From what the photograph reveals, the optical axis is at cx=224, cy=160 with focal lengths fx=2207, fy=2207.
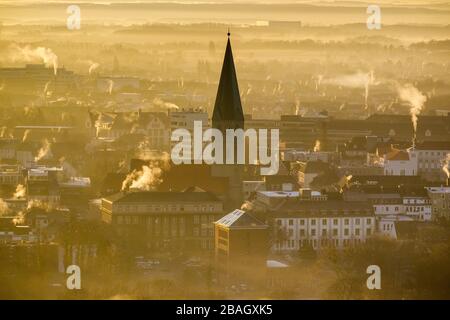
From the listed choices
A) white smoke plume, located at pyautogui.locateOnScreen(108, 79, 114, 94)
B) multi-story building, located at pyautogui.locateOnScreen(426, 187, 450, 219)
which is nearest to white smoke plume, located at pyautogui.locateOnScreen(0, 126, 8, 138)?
white smoke plume, located at pyautogui.locateOnScreen(108, 79, 114, 94)

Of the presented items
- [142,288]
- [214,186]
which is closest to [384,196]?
[214,186]

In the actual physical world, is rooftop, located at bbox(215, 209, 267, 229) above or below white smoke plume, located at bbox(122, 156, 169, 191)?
below

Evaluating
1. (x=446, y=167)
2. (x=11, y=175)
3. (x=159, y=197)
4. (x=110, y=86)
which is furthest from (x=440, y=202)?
(x=110, y=86)

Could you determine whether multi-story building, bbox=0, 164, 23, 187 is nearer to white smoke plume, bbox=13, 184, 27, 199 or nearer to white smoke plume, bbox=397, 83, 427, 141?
white smoke plume, bbox=13, 184, 27, 199

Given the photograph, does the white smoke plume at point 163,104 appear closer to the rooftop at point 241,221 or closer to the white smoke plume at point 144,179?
the white smoke plume at point 144,179

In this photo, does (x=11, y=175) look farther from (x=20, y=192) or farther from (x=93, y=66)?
(x=93, y=66)
